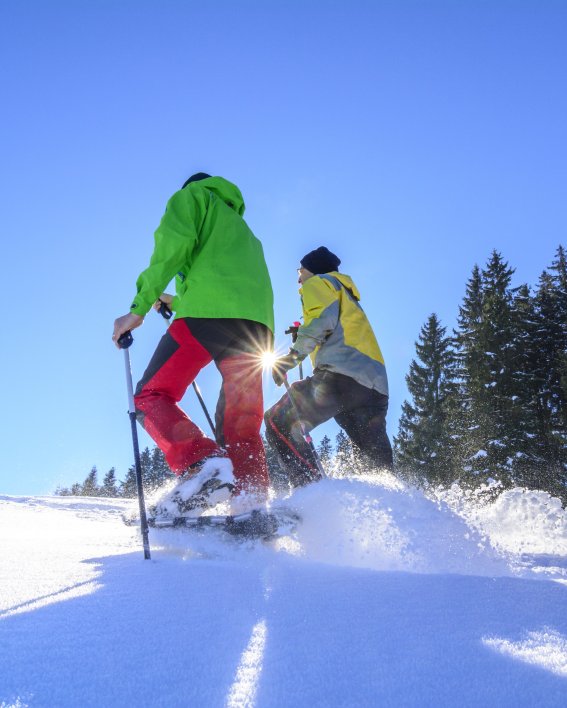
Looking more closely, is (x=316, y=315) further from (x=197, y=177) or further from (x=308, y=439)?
(x=197, y=177)

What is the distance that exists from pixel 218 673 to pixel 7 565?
1.27 metres

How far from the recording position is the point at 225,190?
11.3 ft

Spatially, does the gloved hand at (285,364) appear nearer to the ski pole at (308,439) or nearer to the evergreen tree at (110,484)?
the ski pole at (308,439)

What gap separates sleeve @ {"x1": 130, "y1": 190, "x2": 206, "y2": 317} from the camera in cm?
276

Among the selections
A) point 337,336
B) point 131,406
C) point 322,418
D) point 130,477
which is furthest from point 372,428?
point 130,477

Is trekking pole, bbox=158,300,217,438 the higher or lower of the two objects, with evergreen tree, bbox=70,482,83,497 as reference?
higher

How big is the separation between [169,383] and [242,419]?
1.85 ft

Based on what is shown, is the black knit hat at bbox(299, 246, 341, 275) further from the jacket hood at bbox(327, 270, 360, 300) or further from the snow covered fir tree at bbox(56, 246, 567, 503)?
the snow covered fir tree at bbox(56, 246, 567, 503)

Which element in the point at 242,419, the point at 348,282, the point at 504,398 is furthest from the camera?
the point at 504,398

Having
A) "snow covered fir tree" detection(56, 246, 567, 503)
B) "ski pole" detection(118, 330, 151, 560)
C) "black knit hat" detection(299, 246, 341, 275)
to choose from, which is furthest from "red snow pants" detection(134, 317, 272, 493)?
"snow covered fir tree" detection(56, 246, 567, 503)

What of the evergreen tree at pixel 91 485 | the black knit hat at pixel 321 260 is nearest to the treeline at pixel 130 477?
the evergreen tree at pixel 91 485

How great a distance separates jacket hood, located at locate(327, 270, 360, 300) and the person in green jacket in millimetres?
1075

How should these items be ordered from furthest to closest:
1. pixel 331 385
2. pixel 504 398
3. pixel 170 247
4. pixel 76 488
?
pixel 76 488
pixel 504 398
pixel 331 385
pixel 170 247

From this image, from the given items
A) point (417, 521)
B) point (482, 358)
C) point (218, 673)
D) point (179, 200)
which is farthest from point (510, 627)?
point (482, 358)
